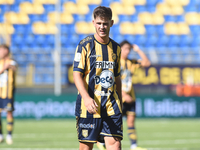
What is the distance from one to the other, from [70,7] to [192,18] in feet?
20.2

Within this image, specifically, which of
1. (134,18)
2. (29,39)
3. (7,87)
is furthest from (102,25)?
(134,18)

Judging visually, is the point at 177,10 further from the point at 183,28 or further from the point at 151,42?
the point at 151,42

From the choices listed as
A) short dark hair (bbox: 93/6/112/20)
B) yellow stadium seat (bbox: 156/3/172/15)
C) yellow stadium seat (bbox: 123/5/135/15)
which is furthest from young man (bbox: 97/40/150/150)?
yellow stadium seat (bbox: 156/3/172/15)

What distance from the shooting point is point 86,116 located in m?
3.59

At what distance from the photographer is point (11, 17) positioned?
18203 mm

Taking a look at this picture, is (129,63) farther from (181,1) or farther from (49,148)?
(181,1)

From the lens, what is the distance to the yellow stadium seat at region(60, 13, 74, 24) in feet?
60.0

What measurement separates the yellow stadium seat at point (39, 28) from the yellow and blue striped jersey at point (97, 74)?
1477 centimetres

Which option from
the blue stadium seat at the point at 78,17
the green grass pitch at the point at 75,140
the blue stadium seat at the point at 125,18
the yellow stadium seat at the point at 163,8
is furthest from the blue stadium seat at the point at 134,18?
the green grass pitch at the point at 75,140

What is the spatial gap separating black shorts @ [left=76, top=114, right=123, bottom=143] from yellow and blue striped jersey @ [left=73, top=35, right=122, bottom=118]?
48 mm

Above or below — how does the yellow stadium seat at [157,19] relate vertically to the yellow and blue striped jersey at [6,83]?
above

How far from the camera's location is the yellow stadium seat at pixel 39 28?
1806cm

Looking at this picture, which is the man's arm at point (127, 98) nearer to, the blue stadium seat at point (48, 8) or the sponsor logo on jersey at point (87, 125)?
the sponsor logo on jersey at point (87, 125)

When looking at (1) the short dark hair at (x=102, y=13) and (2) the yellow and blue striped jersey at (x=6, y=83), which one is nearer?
(1) the short dark hair at (x=102, y=13)
